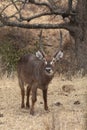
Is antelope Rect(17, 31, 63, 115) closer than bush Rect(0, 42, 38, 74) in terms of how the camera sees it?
Yes

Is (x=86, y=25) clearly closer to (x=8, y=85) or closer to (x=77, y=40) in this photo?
(x=77, y=40)

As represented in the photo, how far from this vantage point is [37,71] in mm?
12078

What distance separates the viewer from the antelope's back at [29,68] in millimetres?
12170

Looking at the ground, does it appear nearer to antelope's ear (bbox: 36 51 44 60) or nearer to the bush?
antelope's ear (bbox: 36 51 44 60)

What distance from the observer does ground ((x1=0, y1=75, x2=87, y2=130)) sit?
10648mm

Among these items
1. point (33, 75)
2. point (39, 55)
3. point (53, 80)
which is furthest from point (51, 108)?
point (53, 80)

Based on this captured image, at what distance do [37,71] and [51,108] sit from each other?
905mm

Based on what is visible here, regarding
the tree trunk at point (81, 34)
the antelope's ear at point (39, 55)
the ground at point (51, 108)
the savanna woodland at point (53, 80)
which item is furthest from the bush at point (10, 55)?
the antelope's ear at point (39, 55)

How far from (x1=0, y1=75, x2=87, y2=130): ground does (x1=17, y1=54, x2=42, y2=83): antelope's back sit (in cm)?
69

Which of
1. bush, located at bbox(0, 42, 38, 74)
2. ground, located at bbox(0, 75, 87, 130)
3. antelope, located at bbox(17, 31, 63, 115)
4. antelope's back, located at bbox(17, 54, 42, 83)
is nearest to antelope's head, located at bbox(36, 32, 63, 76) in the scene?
antelope, located at bbox(17, 31, 63, 115)

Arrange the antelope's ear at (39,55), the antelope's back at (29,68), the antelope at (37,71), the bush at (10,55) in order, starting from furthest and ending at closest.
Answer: the bush at (10,55) → the antelope's back at (29,68) → the antelope's ear at (39,55) → the antelope at (37,71)

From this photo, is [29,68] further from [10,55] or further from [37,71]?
[10,55]

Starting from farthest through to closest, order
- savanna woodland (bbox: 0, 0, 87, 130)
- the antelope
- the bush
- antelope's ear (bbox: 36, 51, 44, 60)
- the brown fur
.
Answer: the bush, the brown fur, antelope's ear (bbox: 36, 51, 44, 60), the antelope, savanna woodland (bbox: 0, 0, 87, 130)

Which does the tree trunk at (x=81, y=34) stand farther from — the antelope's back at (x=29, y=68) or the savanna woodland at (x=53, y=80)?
the antelope's back at (x=29, y=68)
